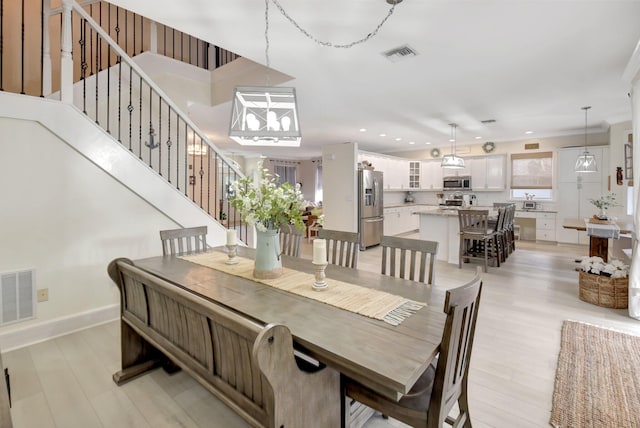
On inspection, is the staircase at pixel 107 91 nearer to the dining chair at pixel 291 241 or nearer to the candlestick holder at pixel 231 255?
the candlestick holder at pixel 231 255

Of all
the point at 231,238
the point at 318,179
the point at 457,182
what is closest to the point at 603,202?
the point at 457,182

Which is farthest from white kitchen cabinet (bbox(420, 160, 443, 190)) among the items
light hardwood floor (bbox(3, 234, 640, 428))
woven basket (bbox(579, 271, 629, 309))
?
light hardwood floor (bbox(3, 234, 640, 428))

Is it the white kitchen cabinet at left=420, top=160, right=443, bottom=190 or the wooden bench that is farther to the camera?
the white kitchen cabinet at left=420, top=160, right=443, bottom=190

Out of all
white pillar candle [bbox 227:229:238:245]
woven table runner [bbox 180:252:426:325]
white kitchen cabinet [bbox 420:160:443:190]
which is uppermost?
white kitchen cabinet [bbox 420:160:443:190]

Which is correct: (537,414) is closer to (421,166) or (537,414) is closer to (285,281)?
(285,281)

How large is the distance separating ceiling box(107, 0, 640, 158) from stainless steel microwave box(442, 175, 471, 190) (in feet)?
9.68

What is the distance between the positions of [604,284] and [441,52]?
3.16 metres

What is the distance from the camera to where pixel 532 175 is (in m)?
7.93

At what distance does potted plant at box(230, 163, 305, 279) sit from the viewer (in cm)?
199

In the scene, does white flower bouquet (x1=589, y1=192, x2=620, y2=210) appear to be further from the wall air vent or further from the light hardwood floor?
the wall air vent

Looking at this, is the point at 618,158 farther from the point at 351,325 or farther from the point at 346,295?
the point at 351,325

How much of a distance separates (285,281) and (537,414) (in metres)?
1.74

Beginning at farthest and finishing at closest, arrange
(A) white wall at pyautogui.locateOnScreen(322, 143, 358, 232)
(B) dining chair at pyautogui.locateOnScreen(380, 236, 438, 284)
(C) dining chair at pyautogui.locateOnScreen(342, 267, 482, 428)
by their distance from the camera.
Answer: (A) white wall at pyautogui.locateOnScreen(322, 143, 358, 232)
(B) dining chair at pyautogui.locateOnScreen(380, 236, 438, 284)
(C) dining chair at pyautogui.locateOnScreen(342, 267, 482, 428)

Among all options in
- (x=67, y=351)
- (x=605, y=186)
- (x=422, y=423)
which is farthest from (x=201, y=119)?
(x=605, y=186)
